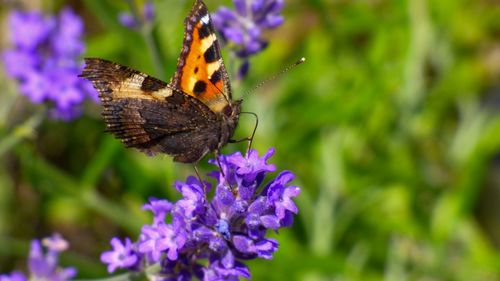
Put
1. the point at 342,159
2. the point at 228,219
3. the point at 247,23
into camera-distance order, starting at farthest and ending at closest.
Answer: the point at 342,159 → the point at 247,23 → the point at 228,219

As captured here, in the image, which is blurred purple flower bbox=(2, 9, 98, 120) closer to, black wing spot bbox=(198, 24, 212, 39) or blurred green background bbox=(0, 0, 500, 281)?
blurred green background bbox=(0, 0, 500, 281)

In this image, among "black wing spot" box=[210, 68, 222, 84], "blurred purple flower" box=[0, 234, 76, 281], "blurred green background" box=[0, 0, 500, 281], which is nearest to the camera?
"black wing spot" box=[210, 68, 222, 84]

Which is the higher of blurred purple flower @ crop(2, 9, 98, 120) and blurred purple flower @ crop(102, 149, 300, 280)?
blurred purple flower @ crop(2, 9, 98, 120)

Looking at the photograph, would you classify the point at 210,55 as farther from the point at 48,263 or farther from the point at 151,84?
the point at 48,263

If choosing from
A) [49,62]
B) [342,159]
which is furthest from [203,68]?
[342,159]

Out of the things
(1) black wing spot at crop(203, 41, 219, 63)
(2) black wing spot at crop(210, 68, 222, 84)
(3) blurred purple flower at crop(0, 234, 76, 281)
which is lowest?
(3) blurred purple flower at crop(0, 234, 76, 281)

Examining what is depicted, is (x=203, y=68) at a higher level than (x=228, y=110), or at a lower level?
higher

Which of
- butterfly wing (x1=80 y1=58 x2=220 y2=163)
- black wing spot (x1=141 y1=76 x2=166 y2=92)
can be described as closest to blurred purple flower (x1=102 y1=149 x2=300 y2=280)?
butterfly wing (x1=80 y1=58 x2=220 y2=163)

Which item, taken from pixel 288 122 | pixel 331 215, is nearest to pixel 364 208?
pixel 331 215
